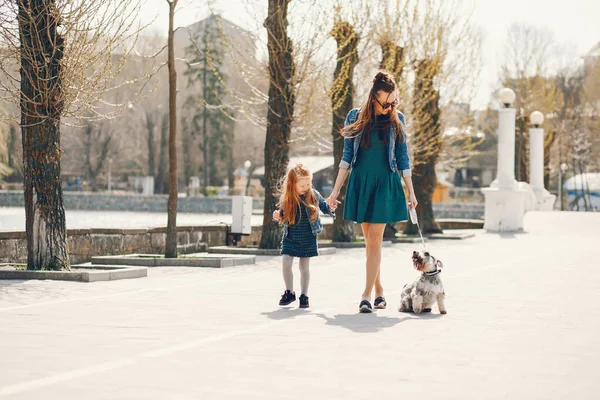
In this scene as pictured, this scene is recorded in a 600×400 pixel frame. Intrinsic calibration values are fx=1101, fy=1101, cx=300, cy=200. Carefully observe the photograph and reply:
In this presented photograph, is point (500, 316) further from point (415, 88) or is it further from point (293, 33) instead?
point (415, 88)

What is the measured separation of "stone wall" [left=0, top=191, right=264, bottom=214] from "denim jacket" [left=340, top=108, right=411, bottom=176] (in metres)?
53.8

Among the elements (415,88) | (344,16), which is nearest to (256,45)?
(344,16)

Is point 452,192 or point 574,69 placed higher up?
point 574,69

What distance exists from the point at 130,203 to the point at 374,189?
56962mm

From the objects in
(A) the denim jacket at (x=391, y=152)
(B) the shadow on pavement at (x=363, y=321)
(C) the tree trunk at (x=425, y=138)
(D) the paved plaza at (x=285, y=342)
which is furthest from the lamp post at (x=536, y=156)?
(B) the shadow on pavement at (x=363, y=321)

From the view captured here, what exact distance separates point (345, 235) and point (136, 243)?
677 cm

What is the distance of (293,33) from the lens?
21.3 meters

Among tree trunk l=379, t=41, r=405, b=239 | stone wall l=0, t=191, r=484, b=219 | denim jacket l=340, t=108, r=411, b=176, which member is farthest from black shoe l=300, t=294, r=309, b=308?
stone wall l=0, t=191, r=484, b=219

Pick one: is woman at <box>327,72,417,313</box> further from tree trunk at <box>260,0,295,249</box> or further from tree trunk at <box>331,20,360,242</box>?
tree trunk at <box>331,20,360,242</box>

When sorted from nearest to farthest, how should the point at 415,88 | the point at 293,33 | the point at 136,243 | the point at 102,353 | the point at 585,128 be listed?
the point at 102,353
the point at 136,243
the point at 293,33
the point at 415,88
the point at 585,128

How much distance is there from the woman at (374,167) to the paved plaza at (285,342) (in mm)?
794

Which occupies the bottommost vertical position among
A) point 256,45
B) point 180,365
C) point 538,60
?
point 180,365

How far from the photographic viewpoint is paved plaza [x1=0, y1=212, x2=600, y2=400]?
6.14 meters

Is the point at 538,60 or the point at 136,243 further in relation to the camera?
the point at 538,60
